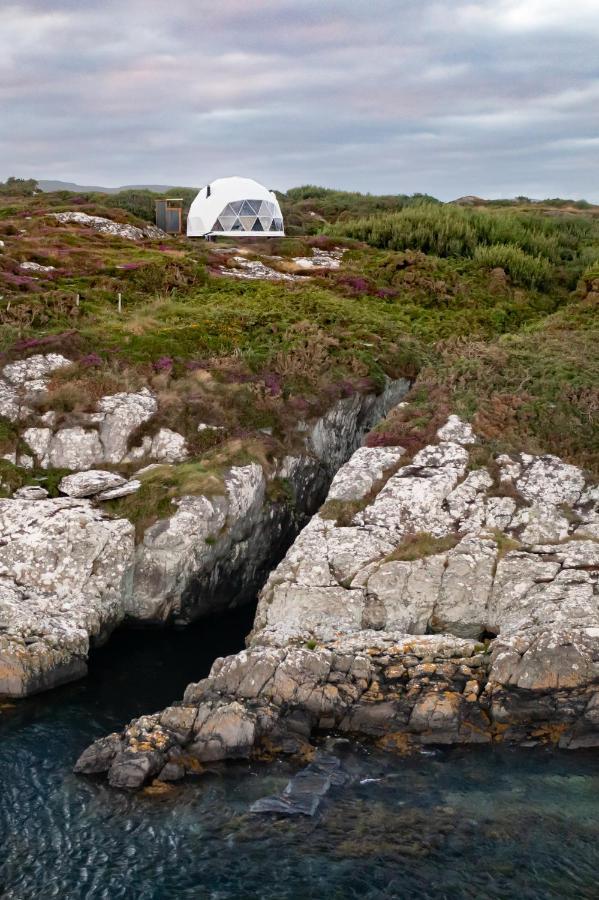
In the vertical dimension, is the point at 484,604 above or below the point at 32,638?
above

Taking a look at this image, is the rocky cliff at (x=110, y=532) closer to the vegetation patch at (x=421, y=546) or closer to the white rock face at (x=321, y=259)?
the vegetation patch at (x=421, y=546)

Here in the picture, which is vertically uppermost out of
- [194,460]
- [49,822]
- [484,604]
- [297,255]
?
[297,255]

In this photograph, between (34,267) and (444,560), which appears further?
(34,267)

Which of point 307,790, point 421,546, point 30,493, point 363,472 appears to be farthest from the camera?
point 363,472

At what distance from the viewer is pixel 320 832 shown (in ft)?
63.5

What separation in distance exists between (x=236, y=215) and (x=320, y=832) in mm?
69542

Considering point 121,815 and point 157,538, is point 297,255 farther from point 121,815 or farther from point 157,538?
point 121,815

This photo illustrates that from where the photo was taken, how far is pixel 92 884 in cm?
1789

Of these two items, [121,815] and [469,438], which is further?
[469,438]

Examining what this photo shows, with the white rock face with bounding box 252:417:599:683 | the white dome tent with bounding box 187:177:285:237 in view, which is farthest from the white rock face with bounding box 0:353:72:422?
the white dome tent with bounding box 187:177:285:237

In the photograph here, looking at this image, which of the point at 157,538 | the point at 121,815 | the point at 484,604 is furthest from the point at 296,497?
the point at 121,815

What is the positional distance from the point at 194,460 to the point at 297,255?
3664cm

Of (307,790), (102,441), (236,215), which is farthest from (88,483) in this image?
(236,215)

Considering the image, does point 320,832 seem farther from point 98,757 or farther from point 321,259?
point 321,259
